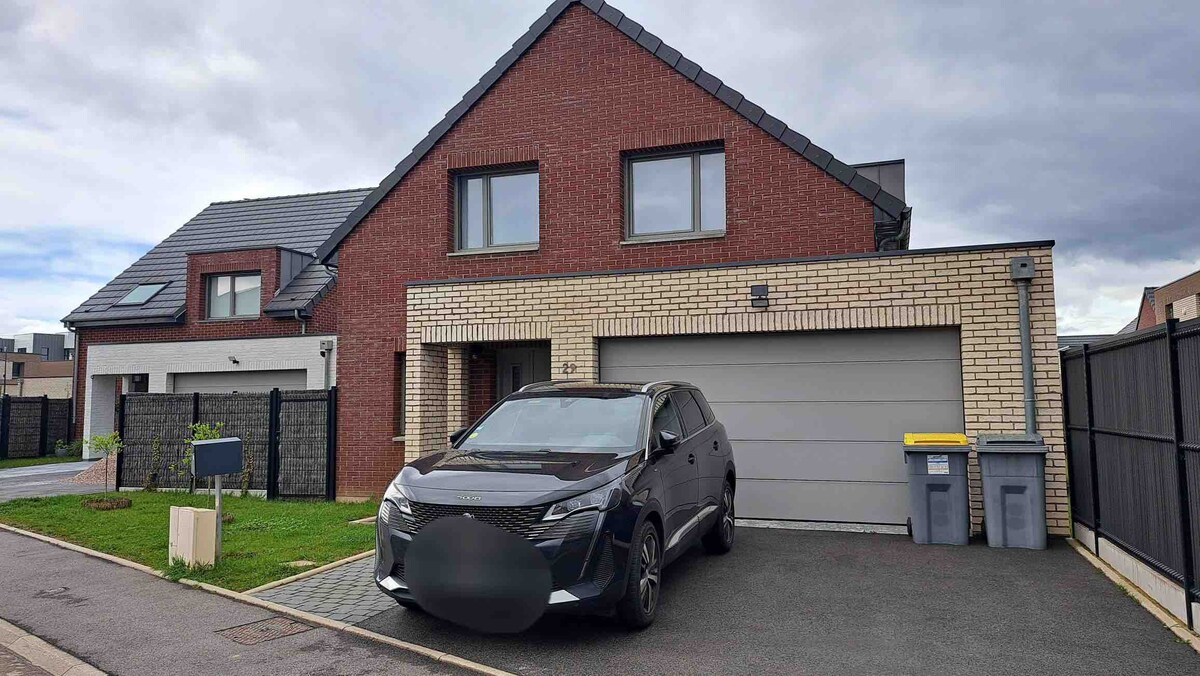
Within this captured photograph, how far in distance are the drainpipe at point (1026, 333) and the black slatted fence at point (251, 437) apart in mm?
9879

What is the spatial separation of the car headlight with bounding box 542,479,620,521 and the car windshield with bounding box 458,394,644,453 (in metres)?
0.74

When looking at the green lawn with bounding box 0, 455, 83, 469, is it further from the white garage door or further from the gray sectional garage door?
the gray sectional garage door

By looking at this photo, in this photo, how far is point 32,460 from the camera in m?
22.4

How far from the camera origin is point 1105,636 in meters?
5.42

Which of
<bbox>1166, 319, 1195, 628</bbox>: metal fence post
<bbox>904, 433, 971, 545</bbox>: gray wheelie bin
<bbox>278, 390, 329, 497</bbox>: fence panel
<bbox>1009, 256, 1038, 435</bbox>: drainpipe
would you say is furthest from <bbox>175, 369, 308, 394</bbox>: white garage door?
<bbox>1166, 319, 1195, 628</bbox>: metal fence post

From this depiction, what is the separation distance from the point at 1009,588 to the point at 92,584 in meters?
7.84

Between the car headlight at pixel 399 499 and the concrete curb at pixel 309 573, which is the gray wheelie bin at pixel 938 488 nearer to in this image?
the car headlight at pixel 399 499

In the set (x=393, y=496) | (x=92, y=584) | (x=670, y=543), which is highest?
(x=393, y=496)

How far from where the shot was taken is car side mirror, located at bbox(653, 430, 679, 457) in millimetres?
6332

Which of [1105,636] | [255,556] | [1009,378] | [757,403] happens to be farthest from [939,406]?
[255,556]

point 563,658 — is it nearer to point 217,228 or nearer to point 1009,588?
point 1009,588

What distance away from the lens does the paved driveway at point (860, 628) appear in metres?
4.95

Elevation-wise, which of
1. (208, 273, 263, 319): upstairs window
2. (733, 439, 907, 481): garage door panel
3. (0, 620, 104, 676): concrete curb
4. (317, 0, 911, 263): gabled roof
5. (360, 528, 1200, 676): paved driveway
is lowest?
(0, 620, 104, 676): concrete curb

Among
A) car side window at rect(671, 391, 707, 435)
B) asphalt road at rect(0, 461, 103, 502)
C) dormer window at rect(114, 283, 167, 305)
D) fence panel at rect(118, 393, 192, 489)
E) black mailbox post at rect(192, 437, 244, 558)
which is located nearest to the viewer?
black mailbox post at rect(192, 437, 244, 558)
